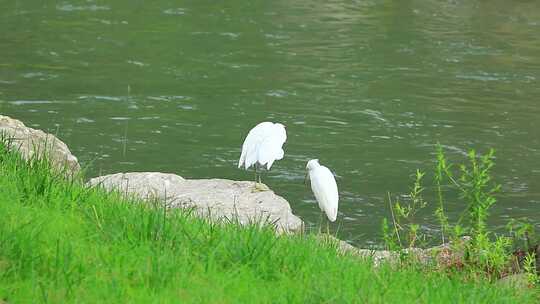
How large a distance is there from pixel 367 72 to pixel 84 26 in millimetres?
5550

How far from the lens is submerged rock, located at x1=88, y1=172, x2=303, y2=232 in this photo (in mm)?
8516

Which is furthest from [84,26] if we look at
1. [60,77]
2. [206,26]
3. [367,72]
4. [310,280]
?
[310,280]

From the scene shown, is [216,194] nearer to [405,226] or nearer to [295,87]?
[405,226]

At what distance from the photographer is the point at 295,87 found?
53.7 feet

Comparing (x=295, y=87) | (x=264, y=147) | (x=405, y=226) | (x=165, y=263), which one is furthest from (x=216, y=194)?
(x=295, y=87)

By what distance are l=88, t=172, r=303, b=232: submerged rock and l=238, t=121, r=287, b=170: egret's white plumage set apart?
0.29m

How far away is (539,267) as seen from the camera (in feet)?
24.6

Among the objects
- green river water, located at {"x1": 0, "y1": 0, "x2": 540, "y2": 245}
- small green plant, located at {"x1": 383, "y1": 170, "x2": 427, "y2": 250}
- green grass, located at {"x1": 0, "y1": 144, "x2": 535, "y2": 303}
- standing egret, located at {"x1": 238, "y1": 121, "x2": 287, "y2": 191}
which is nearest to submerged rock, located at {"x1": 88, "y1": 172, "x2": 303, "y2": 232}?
standing egret, located at {"x1": 238, "y1": 121, "x2": 287, "y2": 191}

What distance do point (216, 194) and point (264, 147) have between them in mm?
810

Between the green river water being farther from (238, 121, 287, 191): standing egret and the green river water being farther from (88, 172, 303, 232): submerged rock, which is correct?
(88, 172, 303, 232): submerged rock

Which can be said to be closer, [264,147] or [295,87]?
[264,147]

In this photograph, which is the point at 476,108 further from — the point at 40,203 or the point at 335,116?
the point at 40,203

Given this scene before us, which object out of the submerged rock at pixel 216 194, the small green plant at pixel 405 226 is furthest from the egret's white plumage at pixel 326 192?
the small green plant at pixel 405 226

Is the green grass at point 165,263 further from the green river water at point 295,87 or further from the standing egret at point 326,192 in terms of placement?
the green river water at point 295,87
